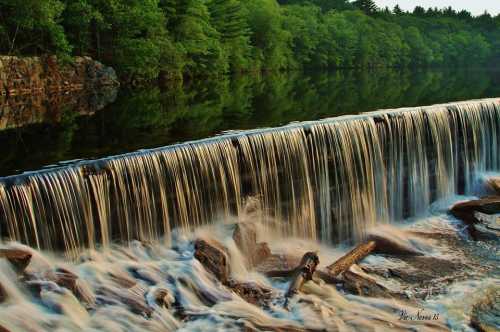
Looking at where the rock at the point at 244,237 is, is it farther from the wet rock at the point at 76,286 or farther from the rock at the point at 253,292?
the wet rock at the point at 76,286

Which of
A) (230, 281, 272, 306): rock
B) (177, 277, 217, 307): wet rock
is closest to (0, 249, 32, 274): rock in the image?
(177, 277, 217, 307): wet rock

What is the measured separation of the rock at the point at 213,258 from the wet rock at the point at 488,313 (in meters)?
3.48

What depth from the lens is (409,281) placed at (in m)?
9.19

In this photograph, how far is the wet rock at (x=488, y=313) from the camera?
24.5 feet

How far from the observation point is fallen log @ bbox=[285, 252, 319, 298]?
821 cm

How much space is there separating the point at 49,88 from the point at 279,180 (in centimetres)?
2200

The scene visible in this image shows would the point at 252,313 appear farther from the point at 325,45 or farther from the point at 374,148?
the point at 325,45

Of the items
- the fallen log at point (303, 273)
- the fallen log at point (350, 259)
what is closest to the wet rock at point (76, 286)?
the fallen log at point (303, 273)

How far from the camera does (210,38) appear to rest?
46.8 metres

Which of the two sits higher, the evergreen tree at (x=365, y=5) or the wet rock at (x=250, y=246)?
the evergreen tree at (x=365, y=5)

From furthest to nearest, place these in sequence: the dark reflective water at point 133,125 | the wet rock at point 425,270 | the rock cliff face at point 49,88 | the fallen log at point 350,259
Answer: the rock cliff face at point 49,88 < the dark reflective water at point 133,125 < the wet rock at point 425,270 < the fallen log at point 350,259

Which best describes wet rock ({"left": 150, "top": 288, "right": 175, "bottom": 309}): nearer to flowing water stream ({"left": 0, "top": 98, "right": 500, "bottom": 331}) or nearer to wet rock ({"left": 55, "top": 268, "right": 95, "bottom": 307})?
flowing water stream ({"left": 0, "top": 98, "right": 500, "bottom": 331})

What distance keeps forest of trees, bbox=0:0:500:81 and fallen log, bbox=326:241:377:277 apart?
24.0 meters

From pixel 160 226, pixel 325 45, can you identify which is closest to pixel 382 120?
→ pixel 160 226
